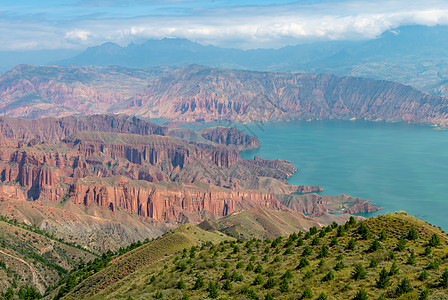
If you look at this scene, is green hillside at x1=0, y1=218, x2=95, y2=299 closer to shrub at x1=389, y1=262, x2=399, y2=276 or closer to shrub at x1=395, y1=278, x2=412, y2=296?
shrub at x1=389, y1=262, x2=399, y2=276

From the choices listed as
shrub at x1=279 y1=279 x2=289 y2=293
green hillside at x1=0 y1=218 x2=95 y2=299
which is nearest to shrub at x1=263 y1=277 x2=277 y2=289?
shrub at x1=279 y1=279 x2=289 y2=293

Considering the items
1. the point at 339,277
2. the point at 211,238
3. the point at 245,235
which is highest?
the point at 339,277

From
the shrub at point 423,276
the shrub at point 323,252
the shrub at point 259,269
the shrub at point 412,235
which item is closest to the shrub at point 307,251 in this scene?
the shrub at point 323,252

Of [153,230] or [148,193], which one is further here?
[148,193]

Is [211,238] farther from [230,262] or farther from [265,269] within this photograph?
[265,269]

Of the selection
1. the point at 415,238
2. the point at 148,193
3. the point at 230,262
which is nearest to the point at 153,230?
the point at 148,193

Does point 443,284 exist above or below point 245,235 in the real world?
above
